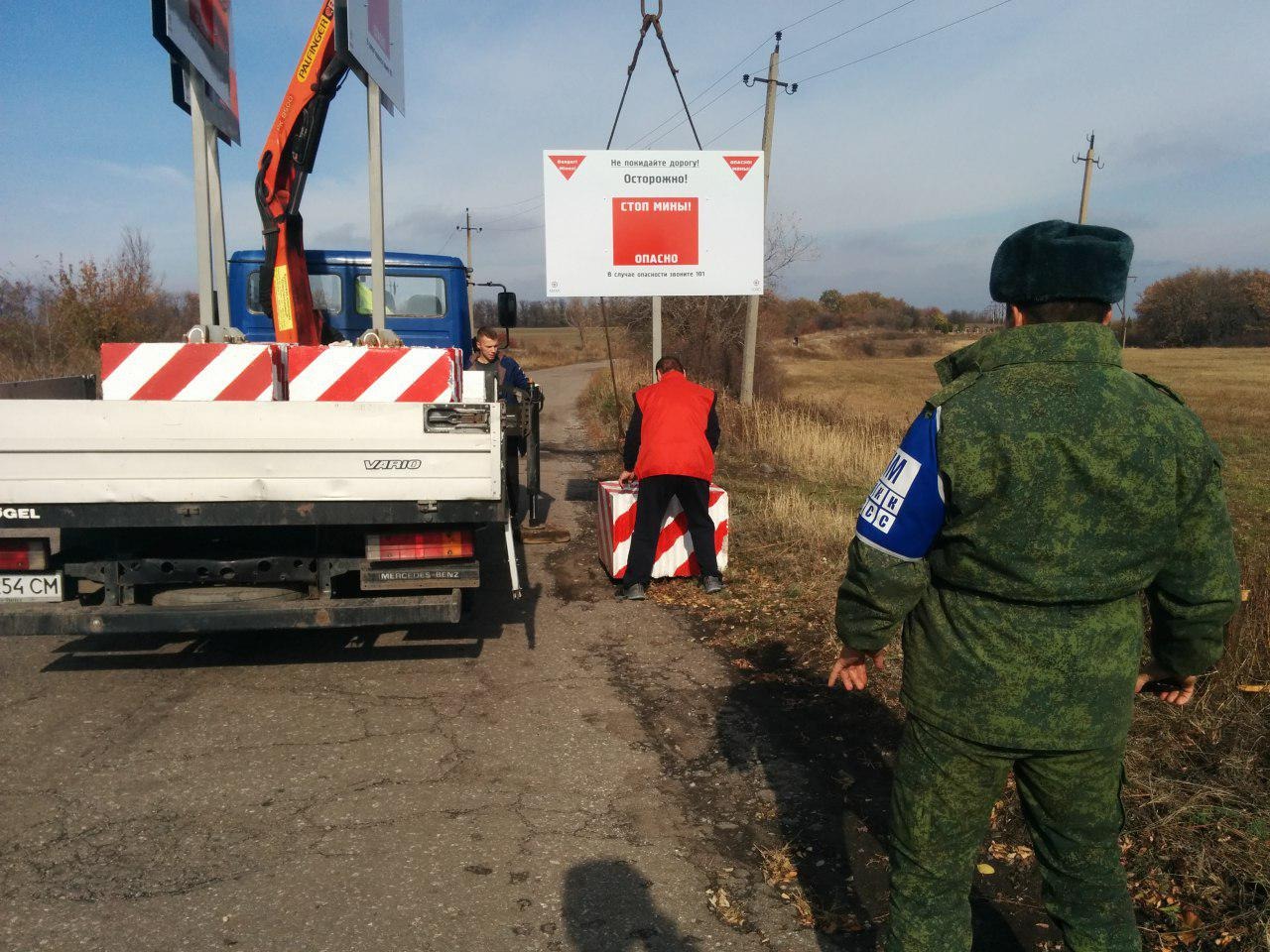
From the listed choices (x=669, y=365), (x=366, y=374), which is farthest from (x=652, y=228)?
(x=366, y=374)

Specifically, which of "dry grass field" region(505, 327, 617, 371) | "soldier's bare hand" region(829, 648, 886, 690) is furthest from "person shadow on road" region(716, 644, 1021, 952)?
"dry grass field" region(505, 327, 617, 371)

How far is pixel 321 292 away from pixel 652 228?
3102 mm

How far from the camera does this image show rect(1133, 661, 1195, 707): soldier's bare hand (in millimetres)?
2393

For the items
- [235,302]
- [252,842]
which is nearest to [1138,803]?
[252,842]

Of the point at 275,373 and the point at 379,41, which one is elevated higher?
the point at 379,41

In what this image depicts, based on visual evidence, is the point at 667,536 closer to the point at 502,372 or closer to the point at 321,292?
the point at 502,372

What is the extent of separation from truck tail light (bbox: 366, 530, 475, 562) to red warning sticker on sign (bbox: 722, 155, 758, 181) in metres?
5.61

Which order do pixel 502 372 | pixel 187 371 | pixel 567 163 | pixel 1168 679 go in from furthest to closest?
pixel 567 163 < pixel 502 372 < pixel 187 371 < pixel 1168 679

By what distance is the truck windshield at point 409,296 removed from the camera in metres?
8.62

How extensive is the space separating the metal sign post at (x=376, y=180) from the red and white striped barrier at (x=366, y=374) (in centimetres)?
131

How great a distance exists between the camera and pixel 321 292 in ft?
27.9

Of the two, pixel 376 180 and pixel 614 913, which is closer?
pixel 614 913

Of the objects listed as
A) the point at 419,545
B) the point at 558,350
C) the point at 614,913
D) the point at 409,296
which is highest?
the point at 409,296

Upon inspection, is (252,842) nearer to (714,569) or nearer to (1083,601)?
(1083,601)
